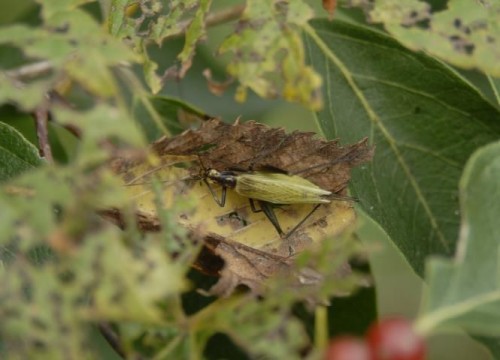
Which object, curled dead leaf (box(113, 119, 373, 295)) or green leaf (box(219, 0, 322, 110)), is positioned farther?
curled dead leaf (box(113, 119, 373, 295))

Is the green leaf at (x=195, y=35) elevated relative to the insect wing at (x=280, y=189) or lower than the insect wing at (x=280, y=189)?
elevated

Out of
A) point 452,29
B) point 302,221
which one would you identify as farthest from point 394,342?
point 452,29

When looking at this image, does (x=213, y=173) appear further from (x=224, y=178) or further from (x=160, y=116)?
(x=160, y=116)

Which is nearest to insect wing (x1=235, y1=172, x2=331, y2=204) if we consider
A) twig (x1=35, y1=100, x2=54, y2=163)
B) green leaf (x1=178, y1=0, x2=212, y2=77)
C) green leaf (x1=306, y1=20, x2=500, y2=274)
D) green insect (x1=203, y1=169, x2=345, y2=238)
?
green insect (x1=203, y1=169, x2=345, y2=238)

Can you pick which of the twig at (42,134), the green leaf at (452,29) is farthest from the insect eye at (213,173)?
the green leaf at (452,29)

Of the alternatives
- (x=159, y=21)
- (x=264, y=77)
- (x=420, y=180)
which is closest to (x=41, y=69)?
(x=159, y=21)

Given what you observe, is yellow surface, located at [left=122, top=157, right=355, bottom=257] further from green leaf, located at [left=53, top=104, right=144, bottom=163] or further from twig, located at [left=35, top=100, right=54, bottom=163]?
green leaf, located at [left=53, top=104, right=144, bottom=163]

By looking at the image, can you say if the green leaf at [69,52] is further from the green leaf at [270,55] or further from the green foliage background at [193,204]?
the green leaf at [270,55]
